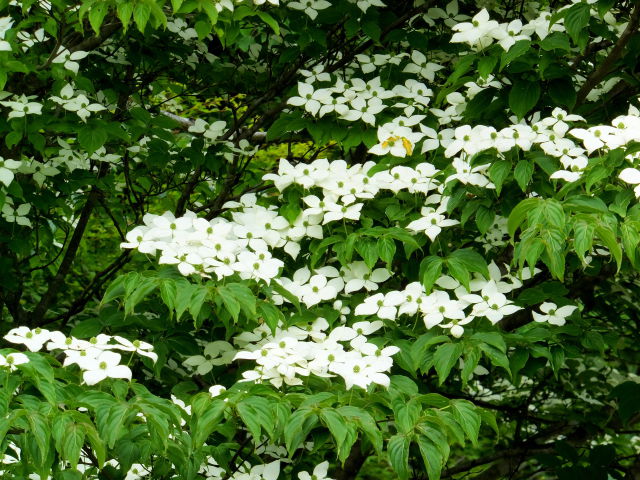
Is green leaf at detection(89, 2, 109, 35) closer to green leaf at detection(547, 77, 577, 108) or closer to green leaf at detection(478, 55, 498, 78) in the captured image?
green leaf at detection(478, 55, 498, 78)

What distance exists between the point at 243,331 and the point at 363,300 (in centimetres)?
43

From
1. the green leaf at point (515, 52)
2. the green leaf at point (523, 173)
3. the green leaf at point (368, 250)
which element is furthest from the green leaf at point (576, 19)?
the green leaf at point (368, 250)

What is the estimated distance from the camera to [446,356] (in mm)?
2729

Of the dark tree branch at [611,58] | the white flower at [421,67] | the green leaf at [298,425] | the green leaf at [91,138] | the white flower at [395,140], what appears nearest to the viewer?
the green leaf at [298,425]

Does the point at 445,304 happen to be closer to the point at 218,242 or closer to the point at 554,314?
the point at 554,314

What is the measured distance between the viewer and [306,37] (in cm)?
368

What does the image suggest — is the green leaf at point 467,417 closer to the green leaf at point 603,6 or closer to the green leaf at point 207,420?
the green leaf at point 207,420

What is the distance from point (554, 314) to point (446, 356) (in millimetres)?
538

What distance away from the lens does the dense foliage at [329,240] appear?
2467 mm

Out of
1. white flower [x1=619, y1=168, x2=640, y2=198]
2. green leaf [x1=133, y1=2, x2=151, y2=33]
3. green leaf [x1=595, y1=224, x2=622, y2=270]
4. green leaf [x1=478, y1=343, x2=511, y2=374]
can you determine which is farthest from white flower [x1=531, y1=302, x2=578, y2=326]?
green leaf [x1=133, y1=2, x2=151, y2=33]

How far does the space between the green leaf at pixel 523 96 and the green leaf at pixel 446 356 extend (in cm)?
92

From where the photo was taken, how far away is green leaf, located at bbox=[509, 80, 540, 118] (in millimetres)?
3242

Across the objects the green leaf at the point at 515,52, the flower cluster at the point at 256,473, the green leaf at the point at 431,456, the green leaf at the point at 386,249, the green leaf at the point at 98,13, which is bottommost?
the green leaf at the point at 431,456

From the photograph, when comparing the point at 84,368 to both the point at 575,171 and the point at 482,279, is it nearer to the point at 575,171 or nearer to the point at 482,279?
the point at 482,279
